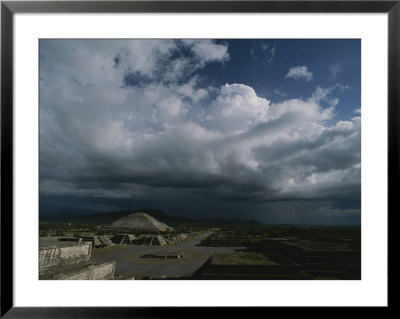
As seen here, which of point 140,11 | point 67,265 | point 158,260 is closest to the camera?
point 140,11

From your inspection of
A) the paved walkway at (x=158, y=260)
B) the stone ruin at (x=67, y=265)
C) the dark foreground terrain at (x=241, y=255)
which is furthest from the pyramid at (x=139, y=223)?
the stone ruin at (x=67, y=265)

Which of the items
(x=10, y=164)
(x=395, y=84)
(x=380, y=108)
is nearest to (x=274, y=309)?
(x=380, y=108)

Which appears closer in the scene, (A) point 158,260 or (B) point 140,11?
(B) point 140,11

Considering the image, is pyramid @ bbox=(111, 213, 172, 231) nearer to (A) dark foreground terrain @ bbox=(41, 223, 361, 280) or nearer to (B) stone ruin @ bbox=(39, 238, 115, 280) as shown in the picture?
(A) dark foreground terrain @ bbox=(41, 223, 361, 280)

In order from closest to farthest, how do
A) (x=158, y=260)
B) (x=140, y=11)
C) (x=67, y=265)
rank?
(x=140, y=11) < (x=67, y=265) < (x=158, y=260)

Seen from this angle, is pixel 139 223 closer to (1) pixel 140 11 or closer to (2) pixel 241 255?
(2) pixel 241 255

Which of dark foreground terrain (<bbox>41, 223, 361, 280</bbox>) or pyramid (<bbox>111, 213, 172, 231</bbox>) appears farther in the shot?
pyramid (<bbox>111, 213, 172, 231</bbox>)

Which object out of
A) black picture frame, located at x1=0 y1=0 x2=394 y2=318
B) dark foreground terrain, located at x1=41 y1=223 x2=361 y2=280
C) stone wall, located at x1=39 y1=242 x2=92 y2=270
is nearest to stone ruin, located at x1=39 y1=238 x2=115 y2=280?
stone wall, located at x1=39 y1=242 x2=92 y2=270

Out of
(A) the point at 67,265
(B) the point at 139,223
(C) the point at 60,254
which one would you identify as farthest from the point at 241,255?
(C) the point at 60,254

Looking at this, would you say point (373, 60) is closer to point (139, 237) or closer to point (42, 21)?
point (42, 21)
